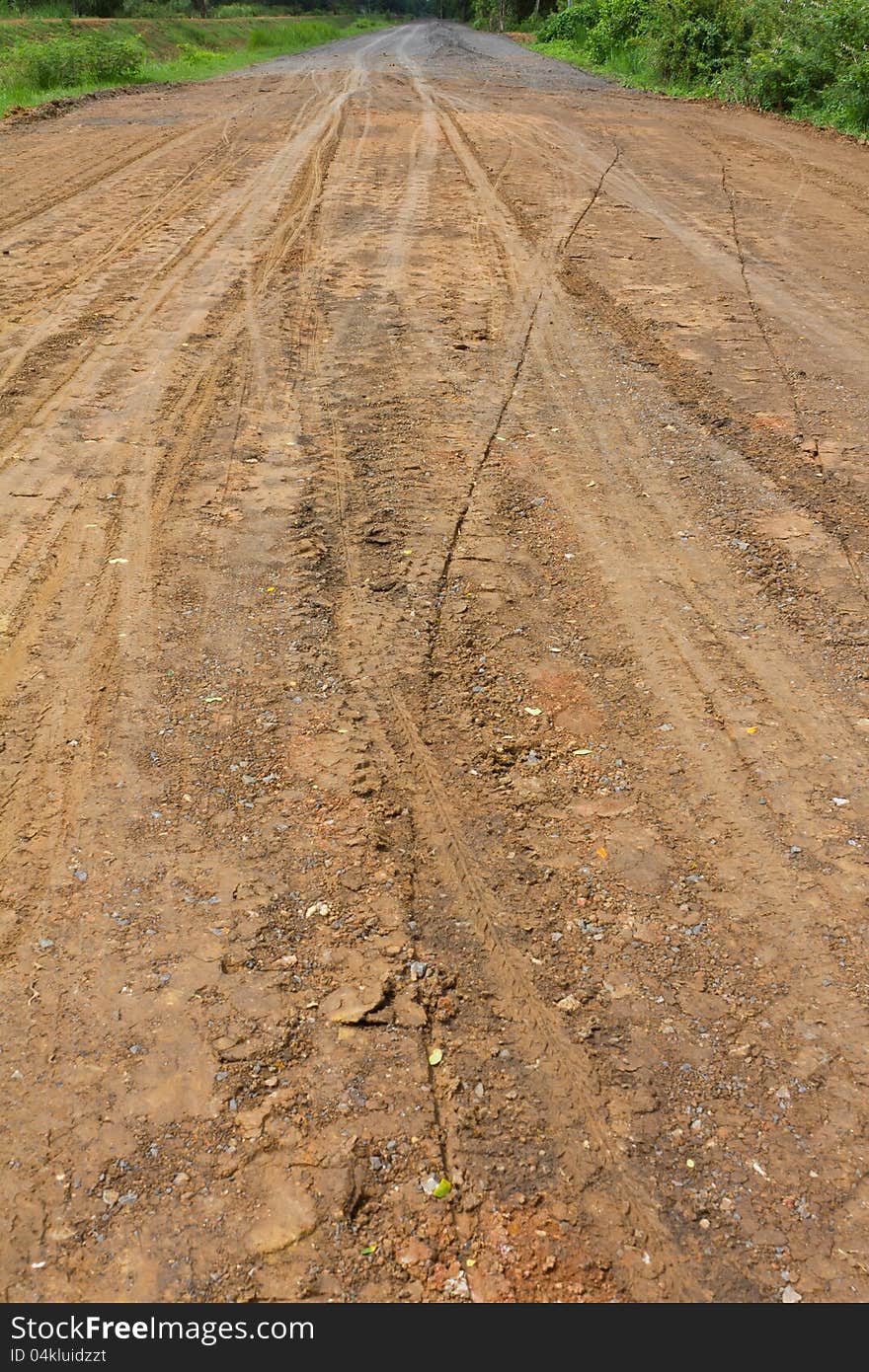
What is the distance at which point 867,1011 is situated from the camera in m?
3.33

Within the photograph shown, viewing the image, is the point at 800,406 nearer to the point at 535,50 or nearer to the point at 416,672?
the point at 416,672

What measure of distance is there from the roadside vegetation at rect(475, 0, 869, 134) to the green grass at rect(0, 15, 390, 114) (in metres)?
11.6

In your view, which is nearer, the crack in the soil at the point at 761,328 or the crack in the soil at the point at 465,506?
the crack in the soil at the point at 465,506

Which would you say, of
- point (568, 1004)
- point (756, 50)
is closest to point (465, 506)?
point (568, 1004)

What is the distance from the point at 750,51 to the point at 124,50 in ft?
48.9

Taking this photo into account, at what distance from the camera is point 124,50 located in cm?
2525

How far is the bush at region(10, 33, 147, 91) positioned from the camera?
76.5ft

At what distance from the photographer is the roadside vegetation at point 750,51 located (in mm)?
17047

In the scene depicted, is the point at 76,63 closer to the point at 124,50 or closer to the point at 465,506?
the point at 124,50

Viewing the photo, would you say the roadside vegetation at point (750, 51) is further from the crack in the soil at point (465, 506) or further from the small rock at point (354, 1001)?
the small rock at point (354, 1001)

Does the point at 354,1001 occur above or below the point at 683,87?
below

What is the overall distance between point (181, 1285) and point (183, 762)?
2095 mm

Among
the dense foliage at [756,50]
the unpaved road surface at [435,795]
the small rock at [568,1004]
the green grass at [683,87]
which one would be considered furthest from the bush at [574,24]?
the small rock at [568,1004]

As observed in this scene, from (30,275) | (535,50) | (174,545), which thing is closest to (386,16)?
(535,50)
